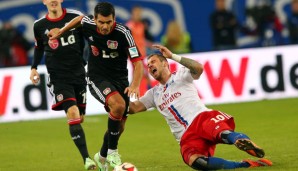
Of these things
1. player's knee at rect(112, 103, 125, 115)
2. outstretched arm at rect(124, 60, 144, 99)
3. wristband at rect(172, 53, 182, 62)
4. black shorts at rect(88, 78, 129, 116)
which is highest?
wristband at rect(172, 53, 182, 62)

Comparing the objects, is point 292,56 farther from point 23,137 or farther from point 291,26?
point 23,137

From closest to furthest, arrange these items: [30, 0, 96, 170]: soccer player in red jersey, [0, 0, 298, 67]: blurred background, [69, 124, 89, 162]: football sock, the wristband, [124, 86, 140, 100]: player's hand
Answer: the wristband < [124, 86, 140, 100]: player's hand < [69, 124, 89, 162]: football sock < [30, 0, 96, 170]: soccer player in red jersey < [0, 0, 298, 67]: blurred background

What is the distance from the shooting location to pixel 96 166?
1109 centimetres

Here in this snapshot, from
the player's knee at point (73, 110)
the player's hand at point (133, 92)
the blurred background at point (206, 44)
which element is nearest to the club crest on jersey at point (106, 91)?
the player's hand at point (133, 92)

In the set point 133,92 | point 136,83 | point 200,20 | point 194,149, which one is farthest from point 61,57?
point 200,20

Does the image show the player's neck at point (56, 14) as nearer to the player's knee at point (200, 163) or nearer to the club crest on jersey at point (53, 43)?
the club crest on jersey at point (53, 43)

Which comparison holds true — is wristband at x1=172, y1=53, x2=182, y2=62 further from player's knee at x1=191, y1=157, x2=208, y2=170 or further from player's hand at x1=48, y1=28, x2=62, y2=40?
player's hand at x1=48, y1=28, x2=62, y2=40

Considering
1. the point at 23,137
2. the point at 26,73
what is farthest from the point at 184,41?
the point at 23,137

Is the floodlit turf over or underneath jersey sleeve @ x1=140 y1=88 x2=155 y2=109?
underneath

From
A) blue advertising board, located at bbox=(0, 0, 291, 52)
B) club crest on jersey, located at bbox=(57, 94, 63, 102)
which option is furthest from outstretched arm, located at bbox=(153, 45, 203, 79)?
blue advertising board, located at bbox=(0, 0, 291, 52)

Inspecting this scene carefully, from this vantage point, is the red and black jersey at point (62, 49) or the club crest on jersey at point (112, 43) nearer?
the club crest on jersey at point (112, 43)

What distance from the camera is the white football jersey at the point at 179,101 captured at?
10148 mm

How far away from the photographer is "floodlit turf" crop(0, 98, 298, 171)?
11.5 metres

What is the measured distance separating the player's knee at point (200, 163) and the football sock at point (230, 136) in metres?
0.31
